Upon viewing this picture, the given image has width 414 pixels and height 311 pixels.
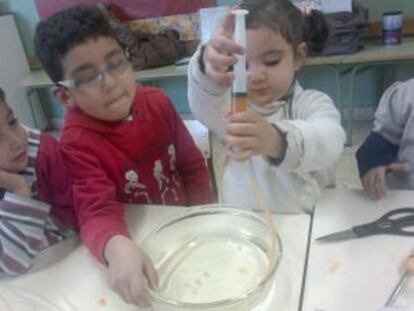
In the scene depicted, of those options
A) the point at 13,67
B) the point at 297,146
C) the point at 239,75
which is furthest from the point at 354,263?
the point at 13,67

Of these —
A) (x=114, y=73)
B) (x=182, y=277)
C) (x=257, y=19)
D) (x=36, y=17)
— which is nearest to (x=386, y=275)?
(x=182, y=277)

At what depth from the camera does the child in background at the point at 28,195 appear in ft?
2.58

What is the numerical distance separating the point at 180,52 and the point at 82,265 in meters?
2.37

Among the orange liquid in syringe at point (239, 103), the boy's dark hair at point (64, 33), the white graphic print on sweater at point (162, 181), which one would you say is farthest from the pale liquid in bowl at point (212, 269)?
the boy's dark hair at point (64, 33)

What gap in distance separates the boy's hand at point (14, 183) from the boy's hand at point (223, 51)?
393 millimetres

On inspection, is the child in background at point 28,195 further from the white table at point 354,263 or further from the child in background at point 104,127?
the white table at point 354,263

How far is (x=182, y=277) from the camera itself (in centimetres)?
69

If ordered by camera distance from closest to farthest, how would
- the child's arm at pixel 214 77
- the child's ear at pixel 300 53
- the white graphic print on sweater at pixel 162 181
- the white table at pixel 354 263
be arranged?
the white table at pixel 354 263 → the child's arm at pixel 214 77 → the child's ear at pixel 300 53 → the white graphic print on sweater at pixel 162 181

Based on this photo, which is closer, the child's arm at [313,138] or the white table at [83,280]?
the white table at [83,280]

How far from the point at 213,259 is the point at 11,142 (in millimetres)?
421

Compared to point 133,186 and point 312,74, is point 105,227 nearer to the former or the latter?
point 133,186

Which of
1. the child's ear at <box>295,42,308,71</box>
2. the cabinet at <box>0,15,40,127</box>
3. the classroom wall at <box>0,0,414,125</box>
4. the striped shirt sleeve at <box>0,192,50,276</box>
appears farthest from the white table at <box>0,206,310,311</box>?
the cabinet at <box>0,15,40,127</box>

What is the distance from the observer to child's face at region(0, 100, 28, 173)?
0.80 m

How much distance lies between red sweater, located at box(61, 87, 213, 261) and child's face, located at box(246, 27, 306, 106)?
28 centimetres
